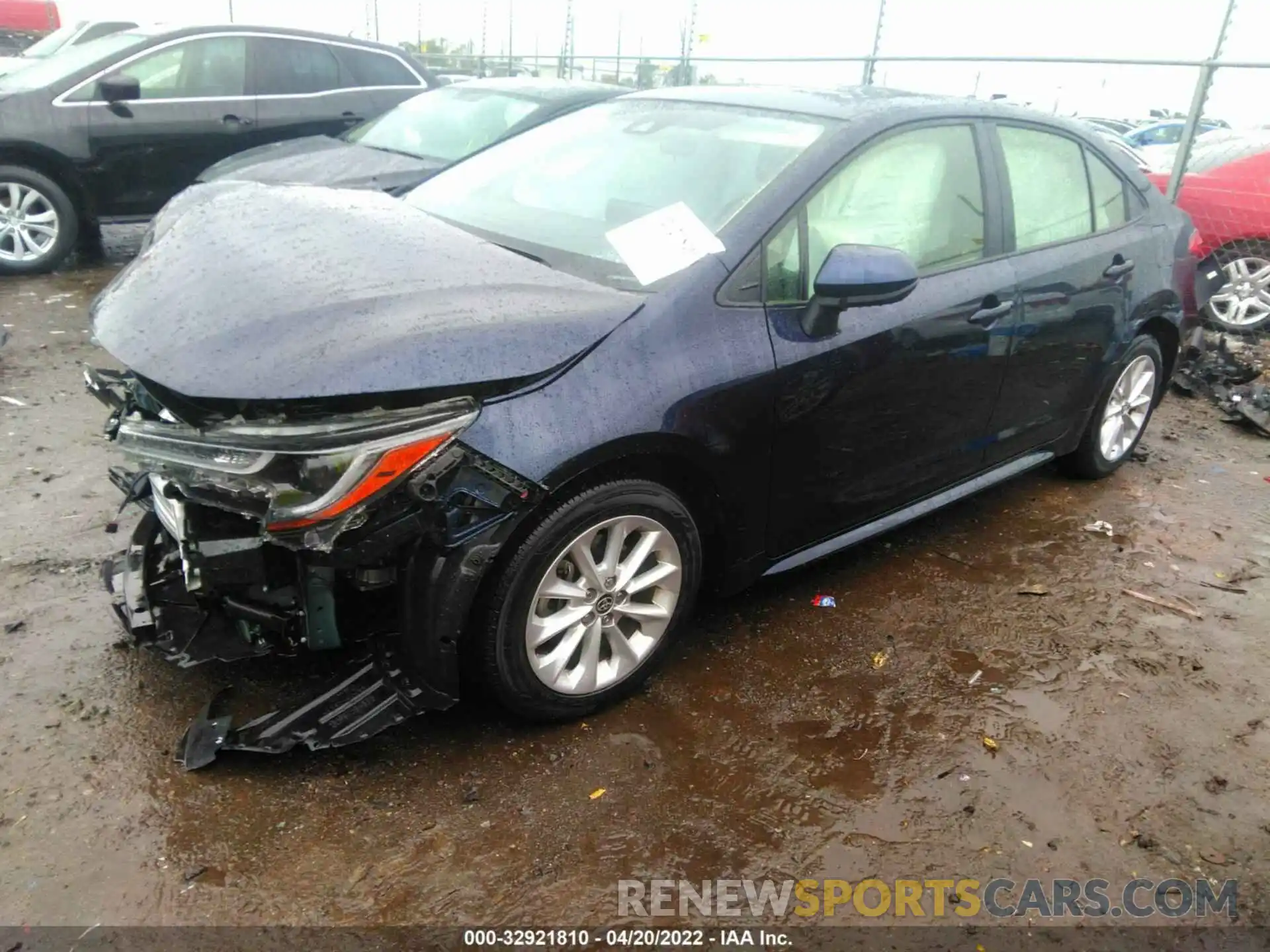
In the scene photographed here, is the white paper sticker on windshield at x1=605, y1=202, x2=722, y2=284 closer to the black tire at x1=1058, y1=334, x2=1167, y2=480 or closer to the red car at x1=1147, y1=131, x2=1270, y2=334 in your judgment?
the black tire at x1=1058, y1=334, x2=1167, y2=480

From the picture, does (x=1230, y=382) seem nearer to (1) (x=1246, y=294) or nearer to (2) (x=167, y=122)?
(1) (x=1246, y=294)

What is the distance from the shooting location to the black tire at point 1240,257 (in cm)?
682

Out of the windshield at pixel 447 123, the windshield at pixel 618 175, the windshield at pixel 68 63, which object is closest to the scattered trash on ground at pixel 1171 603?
the windshield at pixel 618 175

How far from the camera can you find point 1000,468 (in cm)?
388

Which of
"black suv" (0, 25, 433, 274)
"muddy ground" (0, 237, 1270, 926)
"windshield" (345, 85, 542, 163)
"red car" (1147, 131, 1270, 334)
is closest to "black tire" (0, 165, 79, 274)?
"black suv" (0, 25, 433, 274)

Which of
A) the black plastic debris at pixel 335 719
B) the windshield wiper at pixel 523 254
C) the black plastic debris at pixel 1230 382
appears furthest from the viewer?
the black plastic debris at pixel 1230 382

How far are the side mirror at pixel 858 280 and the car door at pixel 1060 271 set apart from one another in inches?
38.7

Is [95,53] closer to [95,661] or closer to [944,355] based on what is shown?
[95,661]

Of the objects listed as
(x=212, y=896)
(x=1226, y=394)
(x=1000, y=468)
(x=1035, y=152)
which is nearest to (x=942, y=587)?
(x=1000, y=468)

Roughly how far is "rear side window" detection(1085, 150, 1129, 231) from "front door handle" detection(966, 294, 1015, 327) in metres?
0.94

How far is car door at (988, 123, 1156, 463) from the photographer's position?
358 centimetres

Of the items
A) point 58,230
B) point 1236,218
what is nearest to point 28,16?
point 58,230

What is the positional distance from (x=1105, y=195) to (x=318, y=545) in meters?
3.65

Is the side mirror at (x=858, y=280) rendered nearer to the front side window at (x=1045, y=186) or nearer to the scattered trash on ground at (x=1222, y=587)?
the front side window at (x=1045, y=186)
